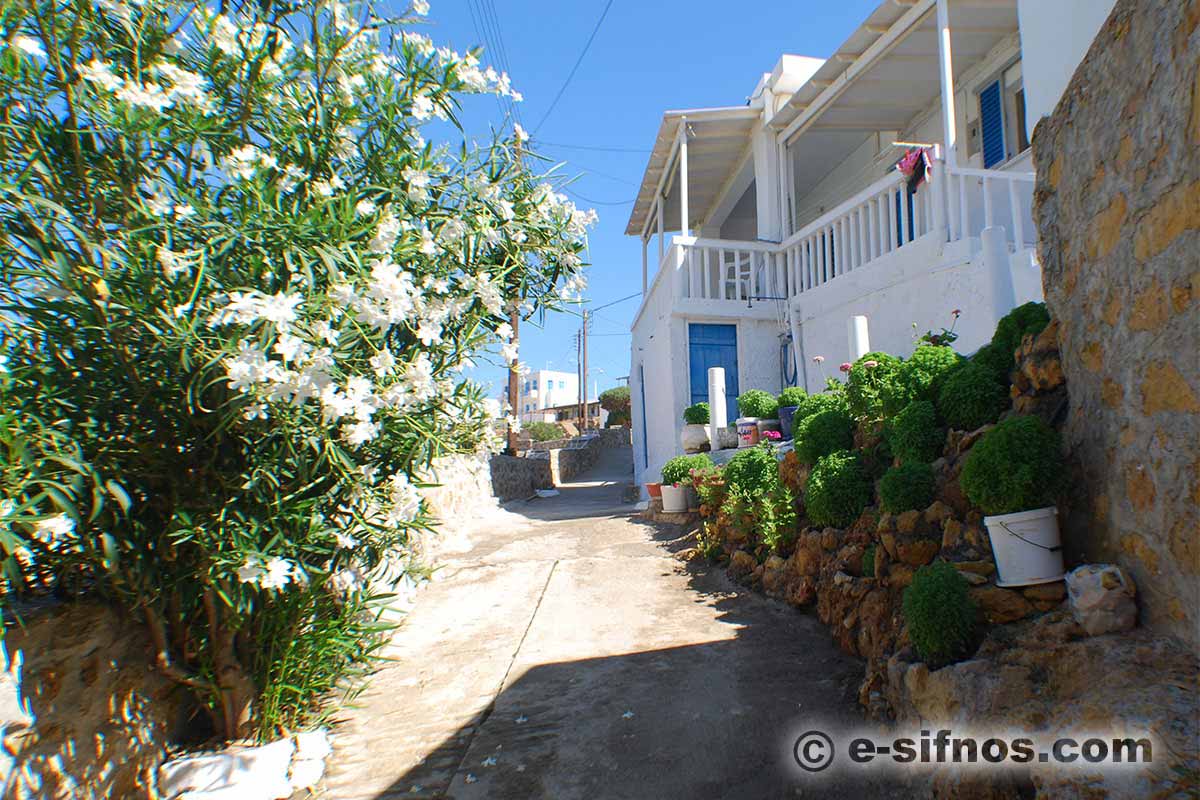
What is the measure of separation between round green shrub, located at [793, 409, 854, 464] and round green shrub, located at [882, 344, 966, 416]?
713 mm

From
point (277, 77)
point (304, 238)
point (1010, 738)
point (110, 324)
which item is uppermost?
point (277, 77)

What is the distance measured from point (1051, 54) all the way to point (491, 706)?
18.8ft

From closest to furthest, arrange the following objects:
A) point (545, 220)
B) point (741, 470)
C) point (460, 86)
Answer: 1. point (460, 86)
2. point (545, 220)
3. point (741, 470)

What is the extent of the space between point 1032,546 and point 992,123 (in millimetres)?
8128

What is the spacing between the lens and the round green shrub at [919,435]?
3.91 m

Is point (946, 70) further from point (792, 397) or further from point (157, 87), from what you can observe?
point (157, 87)

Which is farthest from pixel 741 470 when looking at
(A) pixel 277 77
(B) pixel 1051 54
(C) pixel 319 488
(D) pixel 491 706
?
(A) pixel 277 77

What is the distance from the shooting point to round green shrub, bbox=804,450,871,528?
14.6 feet

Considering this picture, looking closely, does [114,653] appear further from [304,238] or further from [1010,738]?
[1010,738]

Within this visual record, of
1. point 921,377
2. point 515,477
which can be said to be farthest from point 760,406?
point 515,477

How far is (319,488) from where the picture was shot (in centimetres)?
284

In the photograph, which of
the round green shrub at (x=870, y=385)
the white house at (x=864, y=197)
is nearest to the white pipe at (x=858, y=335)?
the white house at (x=864, y=197)

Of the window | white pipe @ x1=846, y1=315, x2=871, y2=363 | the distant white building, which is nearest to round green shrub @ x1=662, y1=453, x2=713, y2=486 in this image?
white pipe @ x1=846, y1=315, x2=871, y2=363

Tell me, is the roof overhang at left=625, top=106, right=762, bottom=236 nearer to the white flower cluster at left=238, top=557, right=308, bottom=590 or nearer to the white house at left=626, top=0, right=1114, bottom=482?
the white house at left=626, top=0, right=1114, bottom=482
